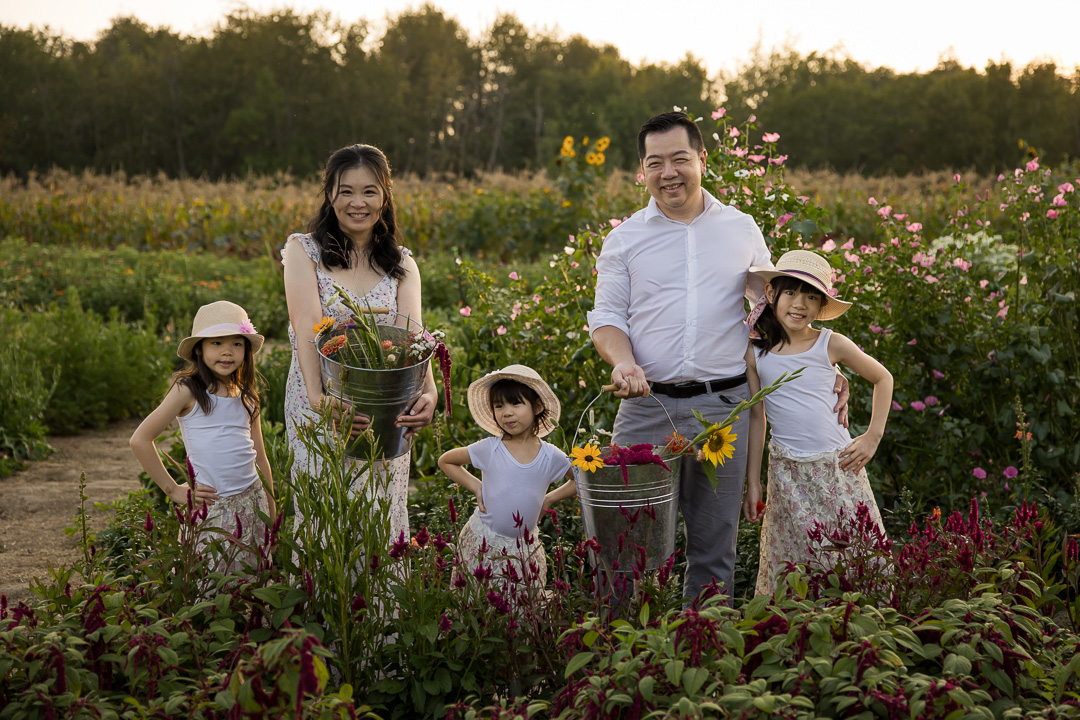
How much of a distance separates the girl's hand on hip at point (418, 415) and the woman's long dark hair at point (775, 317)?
1.11 m

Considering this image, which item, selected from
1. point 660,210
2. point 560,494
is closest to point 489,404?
point 560,494

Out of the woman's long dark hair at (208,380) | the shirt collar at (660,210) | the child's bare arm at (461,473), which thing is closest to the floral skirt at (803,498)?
the shirt collar at (660,210)

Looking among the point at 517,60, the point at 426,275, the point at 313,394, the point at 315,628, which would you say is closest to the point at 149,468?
the point at 313,394

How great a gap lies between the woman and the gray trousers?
2.28ft

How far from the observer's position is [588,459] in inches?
89.1

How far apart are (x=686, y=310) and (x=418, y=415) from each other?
35.5 inches

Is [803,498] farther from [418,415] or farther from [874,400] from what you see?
[418,415]

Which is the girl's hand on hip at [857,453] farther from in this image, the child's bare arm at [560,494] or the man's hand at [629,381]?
the child's bare arm at [560,494]

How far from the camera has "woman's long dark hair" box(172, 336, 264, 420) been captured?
113 inches

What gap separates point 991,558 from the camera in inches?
85.9

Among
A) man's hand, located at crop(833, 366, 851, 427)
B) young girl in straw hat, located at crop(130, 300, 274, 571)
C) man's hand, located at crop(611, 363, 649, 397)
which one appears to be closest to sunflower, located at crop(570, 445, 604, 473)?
man's hand, located at crop(611, 363, 649, 397)

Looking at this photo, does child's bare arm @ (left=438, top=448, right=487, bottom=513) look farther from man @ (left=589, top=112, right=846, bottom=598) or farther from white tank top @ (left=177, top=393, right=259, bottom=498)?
white tank top @ (left=177, top=393, right=259, bottom=498)

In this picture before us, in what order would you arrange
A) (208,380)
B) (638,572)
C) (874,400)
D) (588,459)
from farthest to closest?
1. (208,380)
2. (874,400)
3. (588,459)
4. (638,572)

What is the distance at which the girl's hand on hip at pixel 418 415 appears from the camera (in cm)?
256
